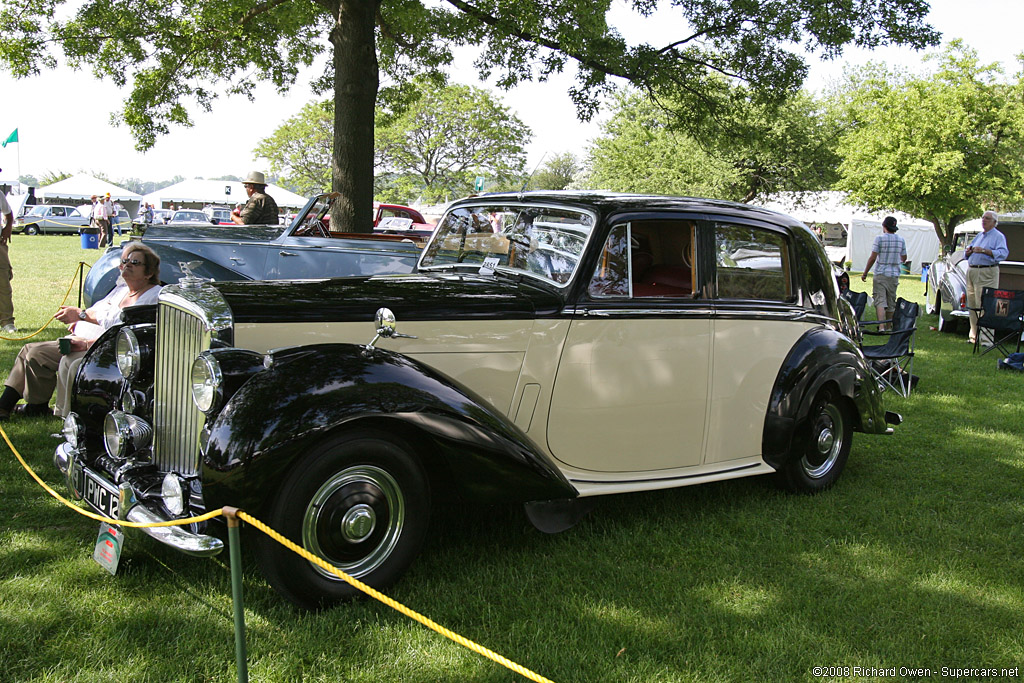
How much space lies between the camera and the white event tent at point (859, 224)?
3378 centimetres

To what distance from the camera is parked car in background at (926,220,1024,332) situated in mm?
12422

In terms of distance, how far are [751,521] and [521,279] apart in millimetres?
1911

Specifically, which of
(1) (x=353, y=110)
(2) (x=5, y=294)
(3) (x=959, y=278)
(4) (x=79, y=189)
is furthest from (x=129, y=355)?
(4) (x=79, y=189)

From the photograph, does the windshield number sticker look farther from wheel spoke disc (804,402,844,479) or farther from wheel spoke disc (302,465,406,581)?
wheel spoke disc (804,402,844,479)

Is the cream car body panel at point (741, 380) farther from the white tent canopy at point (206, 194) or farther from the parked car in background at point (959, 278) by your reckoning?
the white tent canopy at point (206, 194)

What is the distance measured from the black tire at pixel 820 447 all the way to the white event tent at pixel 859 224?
28.2 meters

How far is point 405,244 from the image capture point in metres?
8.80

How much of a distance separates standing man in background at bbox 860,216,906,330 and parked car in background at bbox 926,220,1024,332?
1.31m

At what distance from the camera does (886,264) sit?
1155 cm

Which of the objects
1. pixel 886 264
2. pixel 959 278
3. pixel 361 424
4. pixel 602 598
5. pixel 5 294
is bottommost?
pixel 602 598

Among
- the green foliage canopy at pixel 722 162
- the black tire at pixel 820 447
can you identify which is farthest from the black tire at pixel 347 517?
the green foliage canopy at pixel 722 162

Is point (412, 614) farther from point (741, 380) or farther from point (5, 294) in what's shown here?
point (5, 294)

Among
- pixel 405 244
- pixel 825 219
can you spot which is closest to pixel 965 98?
pixel 825 219

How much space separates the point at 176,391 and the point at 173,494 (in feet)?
1.95
